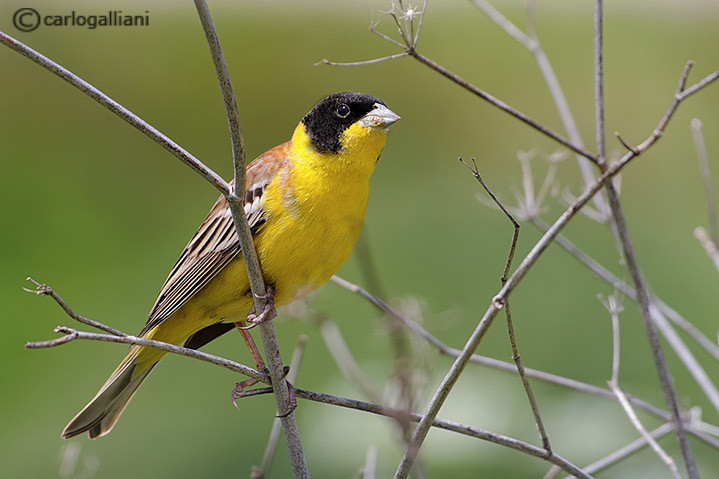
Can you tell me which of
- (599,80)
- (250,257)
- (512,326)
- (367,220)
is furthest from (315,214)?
(367,220)

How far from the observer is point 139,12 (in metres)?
5.38

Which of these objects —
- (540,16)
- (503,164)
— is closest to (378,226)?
(503,164)

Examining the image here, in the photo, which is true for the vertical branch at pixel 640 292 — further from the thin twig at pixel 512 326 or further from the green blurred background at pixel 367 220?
the green blurred background at pixel 367 220

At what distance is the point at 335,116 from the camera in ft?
6.95

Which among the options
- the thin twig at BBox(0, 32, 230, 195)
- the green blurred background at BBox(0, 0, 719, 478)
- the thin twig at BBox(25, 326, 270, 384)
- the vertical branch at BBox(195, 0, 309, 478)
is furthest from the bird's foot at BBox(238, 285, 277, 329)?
the green blurred background at BBox(0, 0, 719, 478)

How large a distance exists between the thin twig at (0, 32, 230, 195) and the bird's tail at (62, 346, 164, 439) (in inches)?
38.5

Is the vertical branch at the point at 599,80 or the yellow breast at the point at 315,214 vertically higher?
the vertical branch at the point at 599,80

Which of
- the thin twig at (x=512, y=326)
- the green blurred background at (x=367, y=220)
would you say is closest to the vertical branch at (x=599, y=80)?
the thin twig at (x=512, y=326)

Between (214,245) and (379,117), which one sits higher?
(379,117)

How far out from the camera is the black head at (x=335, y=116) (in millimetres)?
2080

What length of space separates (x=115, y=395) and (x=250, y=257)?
0.95 metres

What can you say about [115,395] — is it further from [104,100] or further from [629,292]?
[629,292]

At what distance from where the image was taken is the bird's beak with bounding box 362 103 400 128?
201 centimetres

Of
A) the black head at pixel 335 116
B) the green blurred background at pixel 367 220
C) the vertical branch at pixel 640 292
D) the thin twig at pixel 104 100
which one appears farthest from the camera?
the green blurred background at pixel 367 220
